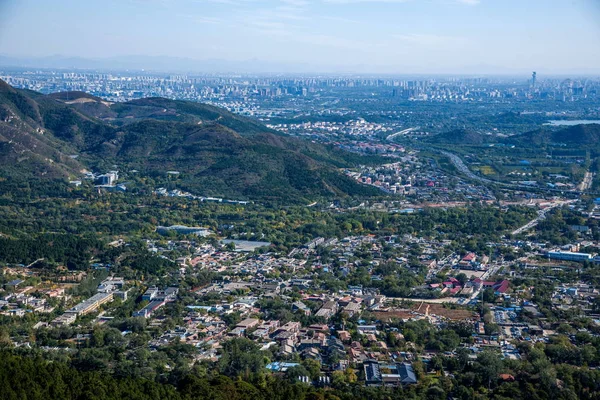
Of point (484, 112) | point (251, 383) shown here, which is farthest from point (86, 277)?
point (484, 112)

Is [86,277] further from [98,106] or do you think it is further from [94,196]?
[98,106]

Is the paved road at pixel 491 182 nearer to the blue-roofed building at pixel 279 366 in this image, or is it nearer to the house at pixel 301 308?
the house at pixel 301 308

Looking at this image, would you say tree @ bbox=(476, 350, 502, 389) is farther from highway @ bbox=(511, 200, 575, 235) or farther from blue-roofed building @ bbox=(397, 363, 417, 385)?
highway @ bbox=(511, 200, 575, 235)

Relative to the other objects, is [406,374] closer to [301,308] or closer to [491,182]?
[301,308]

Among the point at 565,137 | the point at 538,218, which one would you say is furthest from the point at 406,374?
the point at 565,137

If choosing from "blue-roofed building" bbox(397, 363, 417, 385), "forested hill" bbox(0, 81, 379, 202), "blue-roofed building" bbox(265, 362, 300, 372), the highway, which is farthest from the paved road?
"blue-roofed building" bbox(265, 362, 300, 372)

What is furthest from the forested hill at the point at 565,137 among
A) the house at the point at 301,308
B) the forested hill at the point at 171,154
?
the house at the point at 301,308

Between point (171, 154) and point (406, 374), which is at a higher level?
point (171, 154)

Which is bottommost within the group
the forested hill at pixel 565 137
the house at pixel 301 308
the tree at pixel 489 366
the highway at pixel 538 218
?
the house at pixel 301 308
